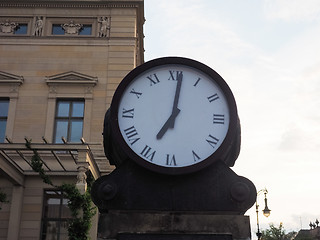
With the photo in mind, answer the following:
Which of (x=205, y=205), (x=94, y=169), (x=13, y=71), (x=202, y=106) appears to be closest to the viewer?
(x=205, y=205)

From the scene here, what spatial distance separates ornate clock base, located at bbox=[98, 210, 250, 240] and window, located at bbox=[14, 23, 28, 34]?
20.9 meters

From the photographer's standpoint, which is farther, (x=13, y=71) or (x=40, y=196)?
(x=13, y=71)

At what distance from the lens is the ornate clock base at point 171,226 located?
2.49 meters

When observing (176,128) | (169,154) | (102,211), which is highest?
(176,128)

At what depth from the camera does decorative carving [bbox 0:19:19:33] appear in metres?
21.6

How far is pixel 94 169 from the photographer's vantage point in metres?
17.5

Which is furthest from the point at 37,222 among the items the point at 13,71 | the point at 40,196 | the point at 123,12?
the point at 123,12

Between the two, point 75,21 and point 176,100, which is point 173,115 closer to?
point 176,100

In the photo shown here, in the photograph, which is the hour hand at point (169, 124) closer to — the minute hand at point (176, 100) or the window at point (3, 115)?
the minute hand at point (176, 100)

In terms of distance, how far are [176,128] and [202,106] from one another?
0.23 metres

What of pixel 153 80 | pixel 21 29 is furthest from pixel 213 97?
pixel 21 29

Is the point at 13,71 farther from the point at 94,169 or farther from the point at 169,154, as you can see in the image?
the point at 169,154

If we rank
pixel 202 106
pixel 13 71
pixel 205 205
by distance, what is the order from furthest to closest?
pixel 13 71 → pixel 202 106 → pixel 205 205

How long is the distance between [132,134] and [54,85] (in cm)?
1823
